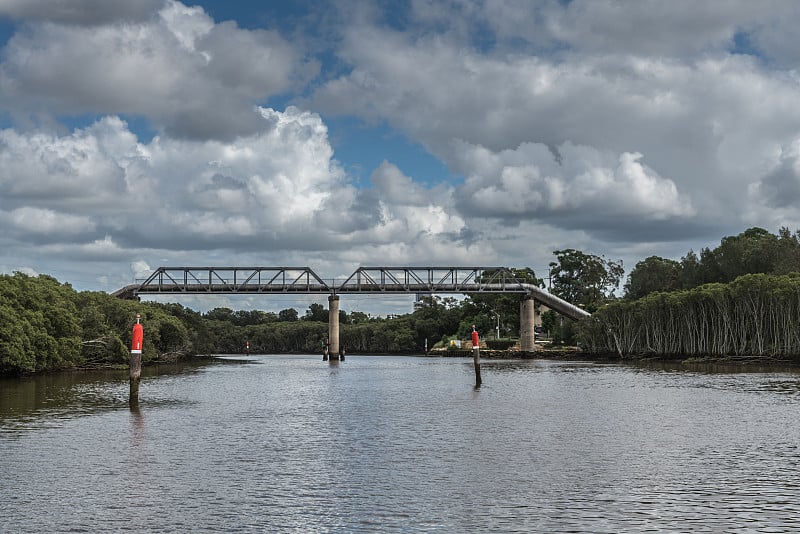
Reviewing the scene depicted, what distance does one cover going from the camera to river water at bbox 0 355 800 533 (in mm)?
18875

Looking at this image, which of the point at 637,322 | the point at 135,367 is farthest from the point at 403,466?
the point at 637,322

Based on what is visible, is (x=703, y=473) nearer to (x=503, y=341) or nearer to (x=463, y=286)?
(x=463, y=286)

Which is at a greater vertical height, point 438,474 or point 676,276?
point 676,276

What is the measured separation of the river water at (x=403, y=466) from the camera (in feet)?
61.9

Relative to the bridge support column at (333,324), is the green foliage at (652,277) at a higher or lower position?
higher

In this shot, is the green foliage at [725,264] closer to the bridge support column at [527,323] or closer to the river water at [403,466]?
the bridge support column at [527,323]

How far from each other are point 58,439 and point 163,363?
106065 mm

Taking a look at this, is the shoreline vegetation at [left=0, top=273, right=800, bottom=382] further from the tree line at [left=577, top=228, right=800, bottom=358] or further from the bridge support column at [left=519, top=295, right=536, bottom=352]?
the bridge support column at [left=519, top=295, right=536, bottom=352]

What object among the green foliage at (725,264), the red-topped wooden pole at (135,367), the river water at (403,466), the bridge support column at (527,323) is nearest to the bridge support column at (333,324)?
the bridge support column at (527,323)

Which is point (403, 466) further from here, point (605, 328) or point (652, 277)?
point (652, 277)

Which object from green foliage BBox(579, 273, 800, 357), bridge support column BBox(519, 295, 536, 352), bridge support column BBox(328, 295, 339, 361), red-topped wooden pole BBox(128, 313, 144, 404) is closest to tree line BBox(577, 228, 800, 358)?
green foliage BBox(579, 273, 800, 357)

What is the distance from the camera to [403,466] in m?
25.9

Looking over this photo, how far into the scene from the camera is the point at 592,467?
25.5 meters

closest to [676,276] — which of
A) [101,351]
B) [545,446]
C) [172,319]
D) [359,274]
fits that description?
[359,274]
